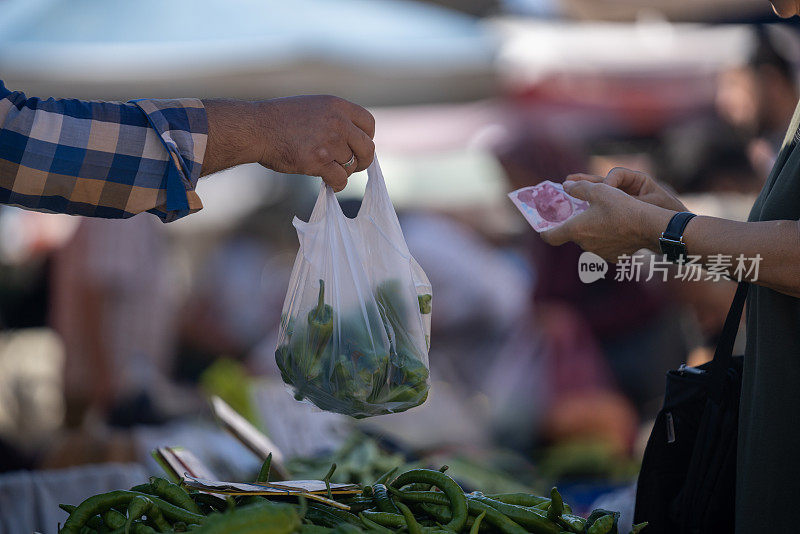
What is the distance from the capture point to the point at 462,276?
577 cm

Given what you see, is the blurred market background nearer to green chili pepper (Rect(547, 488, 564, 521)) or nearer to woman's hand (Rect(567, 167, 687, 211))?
green chili pepper (Rect(547, 488, 564, 521))

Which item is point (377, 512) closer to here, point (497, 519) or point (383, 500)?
point (383, 500)

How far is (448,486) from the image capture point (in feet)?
6.25

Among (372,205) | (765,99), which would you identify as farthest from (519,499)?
(765,99)

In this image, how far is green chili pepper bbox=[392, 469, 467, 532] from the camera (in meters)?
1.82

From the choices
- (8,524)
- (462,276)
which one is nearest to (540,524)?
A: (8,524)

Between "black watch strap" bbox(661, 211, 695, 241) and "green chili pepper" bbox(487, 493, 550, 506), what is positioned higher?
"black watch strap" bbox(661, 211, 695, 241)

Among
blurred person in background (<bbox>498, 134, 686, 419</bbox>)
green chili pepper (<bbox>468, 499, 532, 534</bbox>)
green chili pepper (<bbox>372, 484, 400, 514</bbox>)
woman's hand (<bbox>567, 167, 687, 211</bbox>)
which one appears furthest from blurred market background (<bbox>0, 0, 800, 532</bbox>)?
woman's hand (<bbox>567, 167, 687, 211</bbox>)

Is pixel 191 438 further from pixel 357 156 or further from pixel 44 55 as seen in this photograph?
pixel 44 55

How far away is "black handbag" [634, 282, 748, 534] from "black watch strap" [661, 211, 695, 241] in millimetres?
300

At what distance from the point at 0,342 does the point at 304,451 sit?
11.9ft

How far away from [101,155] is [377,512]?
3.64 feet

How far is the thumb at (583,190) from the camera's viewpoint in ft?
6.37

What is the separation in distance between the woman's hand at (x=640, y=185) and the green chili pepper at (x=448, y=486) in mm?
936
